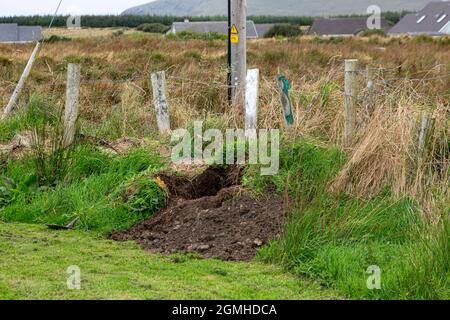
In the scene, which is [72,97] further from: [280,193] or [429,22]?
[429,22]

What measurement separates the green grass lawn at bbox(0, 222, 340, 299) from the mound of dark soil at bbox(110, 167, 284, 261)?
0.84ft

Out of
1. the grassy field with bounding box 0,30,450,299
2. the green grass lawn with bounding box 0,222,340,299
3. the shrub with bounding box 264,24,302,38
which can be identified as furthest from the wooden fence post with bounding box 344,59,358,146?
the shrub with bounding box 264,24,302,38

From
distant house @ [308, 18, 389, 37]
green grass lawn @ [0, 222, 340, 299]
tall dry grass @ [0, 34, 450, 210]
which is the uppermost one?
tall dry grass @ [0, 34, 450, 210]

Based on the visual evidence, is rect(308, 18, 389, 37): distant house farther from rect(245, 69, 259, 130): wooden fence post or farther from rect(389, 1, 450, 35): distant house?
rect(245, 69, 259, 130): wooden fence post

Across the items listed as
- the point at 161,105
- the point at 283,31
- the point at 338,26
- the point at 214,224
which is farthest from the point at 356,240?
the point at 338,26

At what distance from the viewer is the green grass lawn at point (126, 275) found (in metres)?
6.27

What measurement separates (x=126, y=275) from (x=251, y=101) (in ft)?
13.8

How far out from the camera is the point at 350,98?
31.8 ft

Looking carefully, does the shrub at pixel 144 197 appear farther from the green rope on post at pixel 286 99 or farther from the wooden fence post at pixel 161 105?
the wooden fence post at pixel 161 105

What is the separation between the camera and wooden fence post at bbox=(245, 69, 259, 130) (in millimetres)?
10320

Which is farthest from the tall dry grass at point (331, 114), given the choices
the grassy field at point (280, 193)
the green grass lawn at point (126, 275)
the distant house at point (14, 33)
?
the distant house at point (14, 33)

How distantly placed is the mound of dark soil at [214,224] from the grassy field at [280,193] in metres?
0.22
